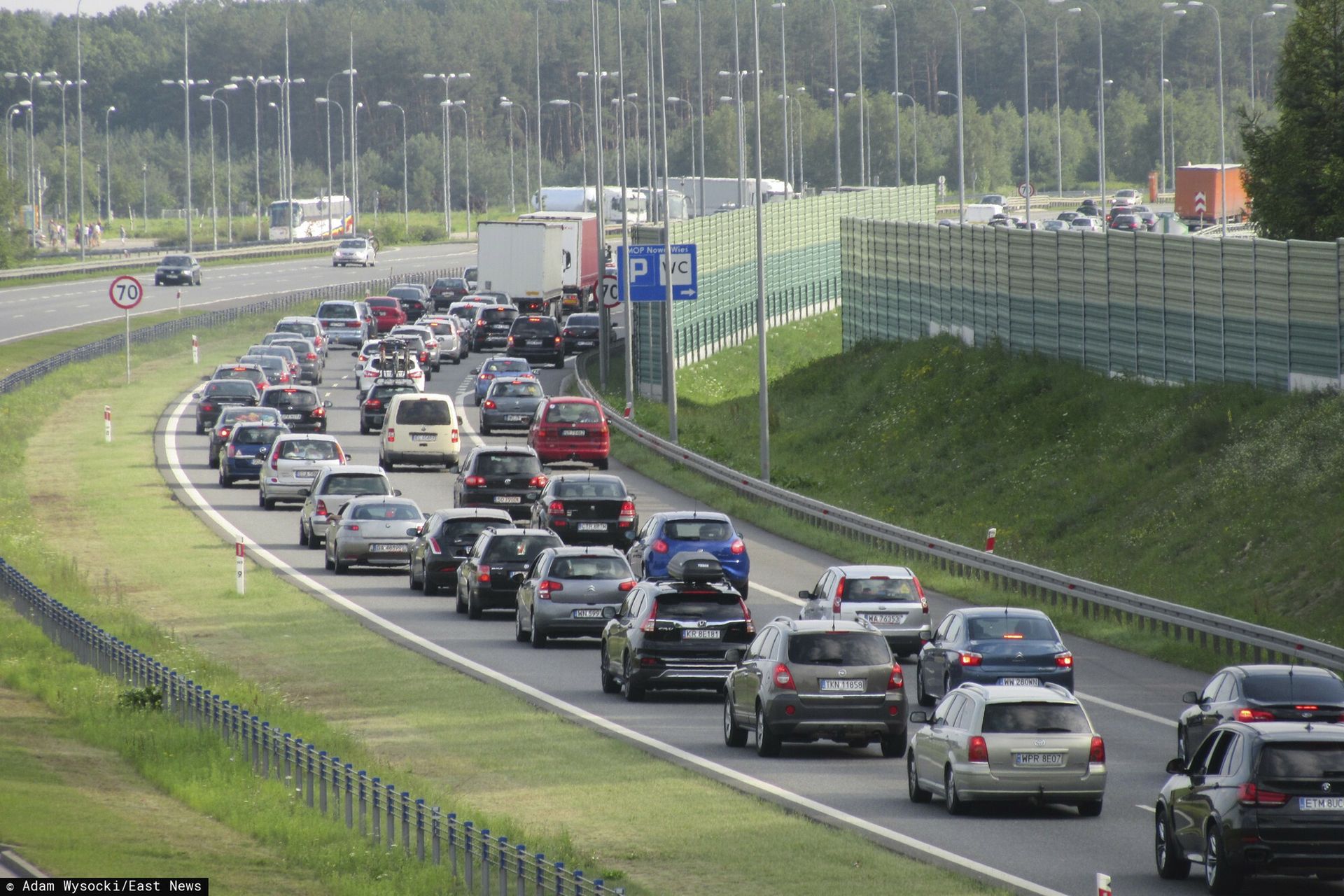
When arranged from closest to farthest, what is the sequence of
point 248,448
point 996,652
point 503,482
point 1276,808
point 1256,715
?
point 1276,808 < point 1256,715 < point 996,652 < point 503,482 < point 248,448

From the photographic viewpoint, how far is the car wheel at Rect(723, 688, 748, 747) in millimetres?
22688

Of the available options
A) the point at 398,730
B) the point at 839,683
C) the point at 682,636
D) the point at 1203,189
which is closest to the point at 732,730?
the point at 839,683

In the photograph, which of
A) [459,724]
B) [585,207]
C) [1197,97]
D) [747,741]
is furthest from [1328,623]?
[1197,97]

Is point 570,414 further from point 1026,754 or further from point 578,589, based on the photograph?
point 1026,754

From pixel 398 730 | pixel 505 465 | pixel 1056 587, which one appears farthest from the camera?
pixel 505 465

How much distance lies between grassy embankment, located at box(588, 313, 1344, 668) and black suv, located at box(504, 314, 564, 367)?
9.26 meters

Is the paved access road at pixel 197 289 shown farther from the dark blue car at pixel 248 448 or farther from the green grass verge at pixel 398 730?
the green grass verge at pixel 398 730

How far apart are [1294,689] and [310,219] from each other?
143m

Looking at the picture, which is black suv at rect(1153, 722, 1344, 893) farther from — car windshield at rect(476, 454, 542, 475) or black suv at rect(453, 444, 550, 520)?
car windshield at rect(476, 454, 542, 475)

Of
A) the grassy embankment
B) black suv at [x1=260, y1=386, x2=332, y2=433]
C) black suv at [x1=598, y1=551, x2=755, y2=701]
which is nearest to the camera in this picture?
black suv at [x1=598, y1=551, x2=755, y2=701]

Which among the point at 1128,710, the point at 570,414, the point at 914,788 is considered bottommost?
the point at 1128,710

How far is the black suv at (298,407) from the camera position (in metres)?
54.7

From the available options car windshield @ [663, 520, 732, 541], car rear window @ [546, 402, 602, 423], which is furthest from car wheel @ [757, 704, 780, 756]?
car rear window @ [546, 402, 602, 423]

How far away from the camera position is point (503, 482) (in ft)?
138
